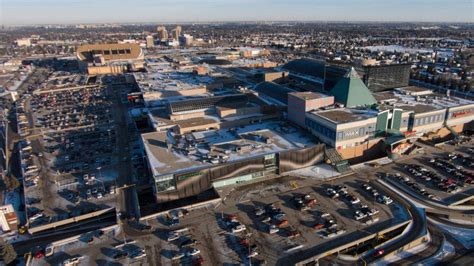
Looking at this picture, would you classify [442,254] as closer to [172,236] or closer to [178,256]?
[178,256]

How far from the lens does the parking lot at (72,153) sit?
2330 inches

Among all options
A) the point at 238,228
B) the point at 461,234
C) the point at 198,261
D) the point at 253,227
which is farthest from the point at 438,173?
the point at 198,261

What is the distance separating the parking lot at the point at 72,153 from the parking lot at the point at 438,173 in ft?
191

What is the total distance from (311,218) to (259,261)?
13212 millimetres

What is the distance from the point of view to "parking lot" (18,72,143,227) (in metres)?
59.2

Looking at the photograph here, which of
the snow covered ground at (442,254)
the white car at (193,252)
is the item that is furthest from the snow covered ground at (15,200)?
the snow covered ground at (442,254)

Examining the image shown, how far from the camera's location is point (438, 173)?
64125 mm

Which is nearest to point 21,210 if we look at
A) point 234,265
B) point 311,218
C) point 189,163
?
point 189,163

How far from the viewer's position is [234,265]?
41156 millimetres

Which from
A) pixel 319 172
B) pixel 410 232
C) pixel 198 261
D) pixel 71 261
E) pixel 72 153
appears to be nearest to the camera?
pixel 198 261

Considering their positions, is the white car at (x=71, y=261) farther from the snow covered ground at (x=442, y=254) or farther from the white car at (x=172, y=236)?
the snow covered ground at (x=442, y=254)

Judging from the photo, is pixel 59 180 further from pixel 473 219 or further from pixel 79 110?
pixel 473 219

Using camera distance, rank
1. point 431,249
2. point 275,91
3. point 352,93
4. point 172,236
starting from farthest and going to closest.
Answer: point 275,91 → point 352,93 → point 172,236 → point 431,249

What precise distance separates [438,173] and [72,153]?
8826 cm
